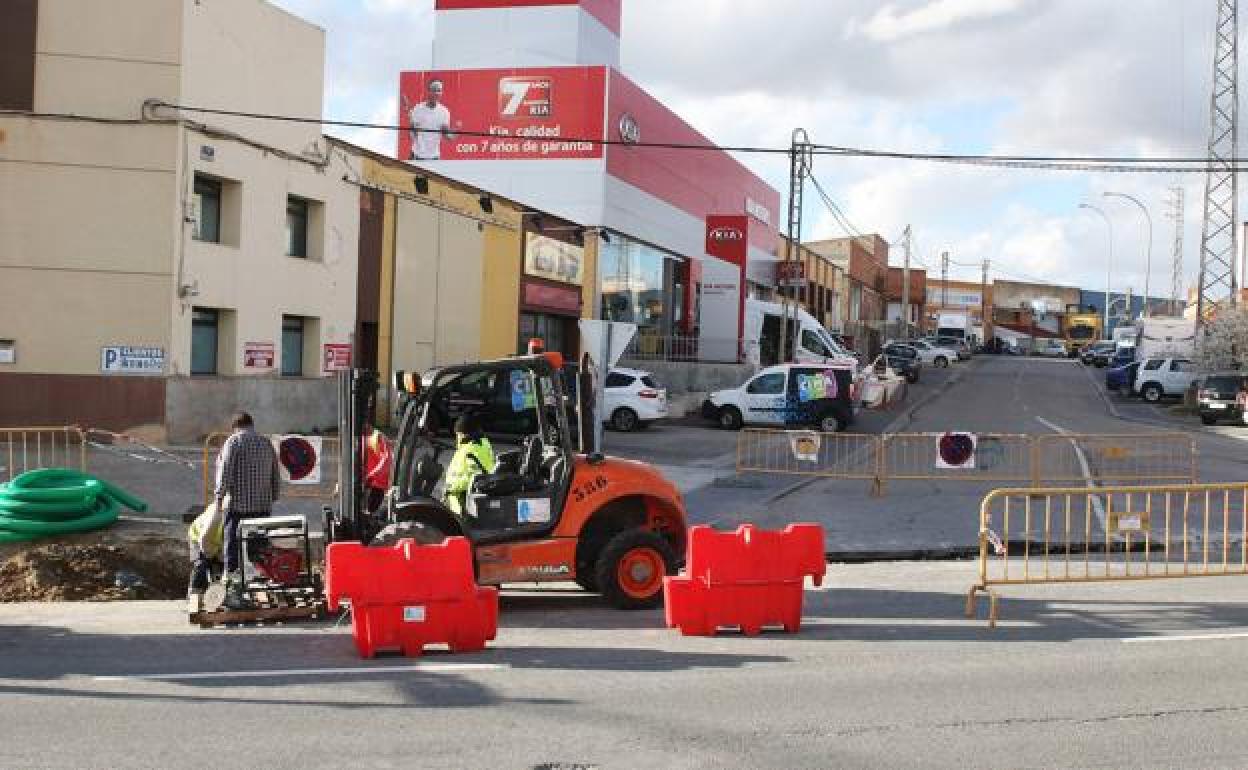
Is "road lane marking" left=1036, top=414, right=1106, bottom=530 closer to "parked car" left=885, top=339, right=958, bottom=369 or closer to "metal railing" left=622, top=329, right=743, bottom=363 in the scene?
"metal railing" left=622, top=329, right=743, bottom=363

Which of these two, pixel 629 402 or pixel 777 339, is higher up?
pixel 777 339

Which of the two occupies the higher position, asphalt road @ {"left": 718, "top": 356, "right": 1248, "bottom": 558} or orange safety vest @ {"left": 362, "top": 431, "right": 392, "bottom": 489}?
orange safety vest @ {"left": 362, "top": 431, "right": 392, "bottom": 489}

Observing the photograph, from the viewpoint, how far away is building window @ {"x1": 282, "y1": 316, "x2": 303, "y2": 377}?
25.3 meters

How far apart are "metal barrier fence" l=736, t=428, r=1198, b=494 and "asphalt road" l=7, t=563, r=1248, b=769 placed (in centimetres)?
907

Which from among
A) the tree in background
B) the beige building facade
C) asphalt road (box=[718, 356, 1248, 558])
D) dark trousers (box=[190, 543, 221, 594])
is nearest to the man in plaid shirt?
dark trousers (box=[190, 543, 221, 594])

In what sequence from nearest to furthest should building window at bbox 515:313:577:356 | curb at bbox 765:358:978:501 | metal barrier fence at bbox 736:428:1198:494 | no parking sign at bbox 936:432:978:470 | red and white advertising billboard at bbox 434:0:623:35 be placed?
no parking sign at bbox 936:432:978:470, metal barrier fence at bbox 736:428:1198:494, curb at bbox 765:358:978:501, building window at bbox 515:313:577:356, red and white advertising billboard at bbox 434:0:623:35

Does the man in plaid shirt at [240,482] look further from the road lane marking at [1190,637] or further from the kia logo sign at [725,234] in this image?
the kia logo sign at [725,234]

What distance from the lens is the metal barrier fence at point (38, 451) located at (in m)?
17.8

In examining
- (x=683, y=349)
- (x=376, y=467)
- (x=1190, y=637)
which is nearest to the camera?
(x=1190, y=637)

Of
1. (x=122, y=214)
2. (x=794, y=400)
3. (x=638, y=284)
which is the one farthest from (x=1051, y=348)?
(x=122, y=214)

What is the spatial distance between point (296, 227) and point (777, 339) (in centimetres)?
2510

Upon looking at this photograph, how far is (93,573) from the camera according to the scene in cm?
1262

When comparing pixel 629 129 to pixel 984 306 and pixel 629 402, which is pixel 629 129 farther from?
pixel 984 306

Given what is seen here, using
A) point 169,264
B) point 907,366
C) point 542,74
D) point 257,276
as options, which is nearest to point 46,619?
point 169,264
